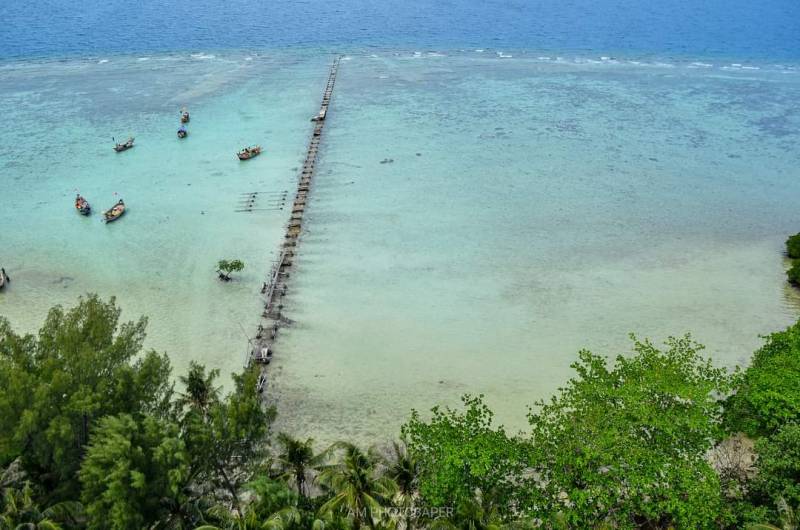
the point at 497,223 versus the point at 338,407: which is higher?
the point at 497,223

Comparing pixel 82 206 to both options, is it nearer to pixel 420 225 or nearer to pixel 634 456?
pixel 420 225

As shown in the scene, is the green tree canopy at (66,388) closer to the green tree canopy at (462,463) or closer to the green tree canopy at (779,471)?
the green tree canopy at (462,463)

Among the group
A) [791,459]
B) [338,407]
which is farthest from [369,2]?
[791,459]

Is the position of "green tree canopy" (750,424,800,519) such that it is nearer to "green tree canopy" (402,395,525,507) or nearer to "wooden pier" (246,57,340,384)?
"green tree canopy" (402,395,525,507)

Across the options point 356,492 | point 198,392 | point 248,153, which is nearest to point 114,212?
point 248,153

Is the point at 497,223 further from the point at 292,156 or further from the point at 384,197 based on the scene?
the point at 292,156
